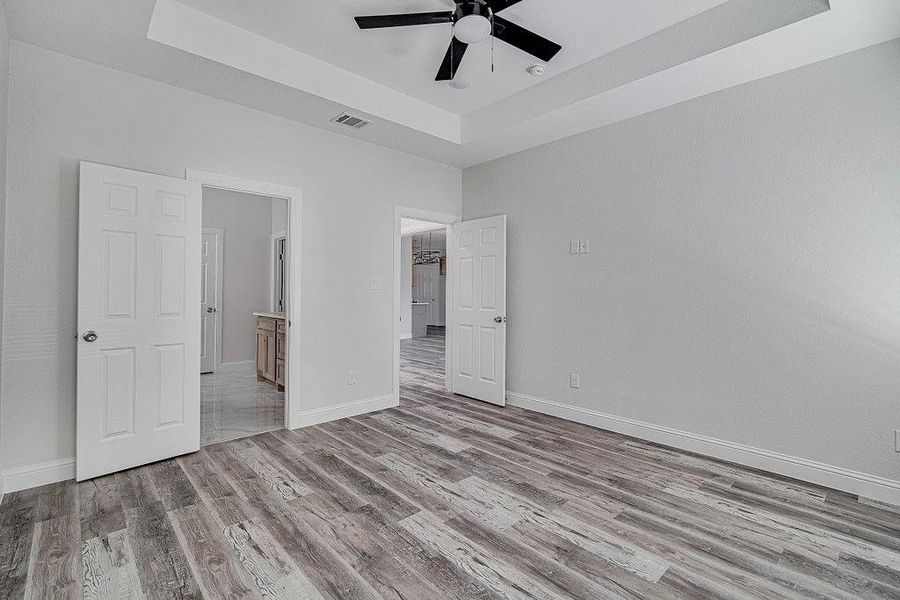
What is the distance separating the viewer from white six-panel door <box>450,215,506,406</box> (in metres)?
4.72

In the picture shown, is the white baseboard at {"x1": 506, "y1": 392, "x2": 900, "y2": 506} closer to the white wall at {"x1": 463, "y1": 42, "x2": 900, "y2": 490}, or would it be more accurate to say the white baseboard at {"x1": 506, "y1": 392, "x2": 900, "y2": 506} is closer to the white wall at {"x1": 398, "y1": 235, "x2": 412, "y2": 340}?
the white wall at {"x1": 463, "y1": 42, "x2": 900, "y2": 490}

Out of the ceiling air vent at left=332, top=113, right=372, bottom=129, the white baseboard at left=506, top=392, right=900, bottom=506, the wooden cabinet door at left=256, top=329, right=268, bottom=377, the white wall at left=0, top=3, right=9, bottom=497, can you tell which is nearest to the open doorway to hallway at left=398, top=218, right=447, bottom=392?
the ceiling air vent at left=332, top=113, right=372, bottom=129

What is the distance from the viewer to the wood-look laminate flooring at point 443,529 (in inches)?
73.7

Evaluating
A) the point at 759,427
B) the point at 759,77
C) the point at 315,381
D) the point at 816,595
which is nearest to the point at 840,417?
the point at 759,427

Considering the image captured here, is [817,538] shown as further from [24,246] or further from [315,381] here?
[24,246]

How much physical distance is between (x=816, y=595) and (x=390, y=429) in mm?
2948

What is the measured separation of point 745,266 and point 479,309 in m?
2.55

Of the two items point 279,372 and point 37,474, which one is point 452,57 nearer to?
point 37,474

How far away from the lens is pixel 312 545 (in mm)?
2143

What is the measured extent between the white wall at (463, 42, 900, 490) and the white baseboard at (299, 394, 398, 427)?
1.67m

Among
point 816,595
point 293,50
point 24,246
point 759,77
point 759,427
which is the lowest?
point 816,595

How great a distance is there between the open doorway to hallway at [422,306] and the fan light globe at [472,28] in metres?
2.66

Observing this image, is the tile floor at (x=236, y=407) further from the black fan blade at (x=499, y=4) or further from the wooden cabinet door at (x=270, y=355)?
the black fan blade at (x=499, y=4)

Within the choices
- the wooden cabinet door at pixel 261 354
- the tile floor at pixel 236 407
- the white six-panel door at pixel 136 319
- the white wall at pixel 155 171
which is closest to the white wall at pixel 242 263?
the tile floor at pixel 236 407
